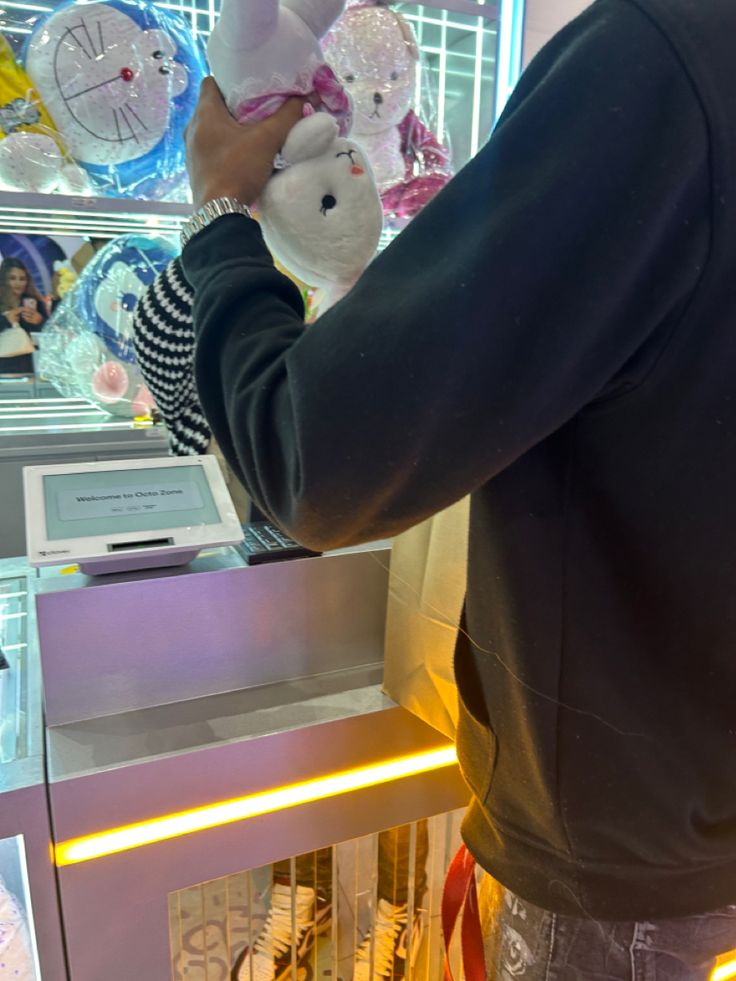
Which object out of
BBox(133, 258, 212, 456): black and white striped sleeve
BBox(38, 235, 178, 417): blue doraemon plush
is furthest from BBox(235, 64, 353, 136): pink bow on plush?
BBox(38, 235, 178, 417): blue doraemon plush

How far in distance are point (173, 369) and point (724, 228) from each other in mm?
737

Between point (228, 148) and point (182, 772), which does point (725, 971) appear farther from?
point (228, 148)

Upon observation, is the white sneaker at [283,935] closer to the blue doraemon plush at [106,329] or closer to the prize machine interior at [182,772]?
the prize machine interior at [182,772]

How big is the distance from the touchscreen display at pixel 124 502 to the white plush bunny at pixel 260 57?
373 millimetres

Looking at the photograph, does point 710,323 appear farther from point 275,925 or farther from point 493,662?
point 275,925

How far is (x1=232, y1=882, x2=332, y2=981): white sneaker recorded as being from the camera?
0.82 meters

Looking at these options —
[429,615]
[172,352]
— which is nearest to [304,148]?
[172,352]

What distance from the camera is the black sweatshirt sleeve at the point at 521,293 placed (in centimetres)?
37

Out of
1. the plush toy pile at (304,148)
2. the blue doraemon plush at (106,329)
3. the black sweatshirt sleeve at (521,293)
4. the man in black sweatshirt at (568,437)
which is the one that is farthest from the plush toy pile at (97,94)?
the black sweatshirt sleeve at (521,293)

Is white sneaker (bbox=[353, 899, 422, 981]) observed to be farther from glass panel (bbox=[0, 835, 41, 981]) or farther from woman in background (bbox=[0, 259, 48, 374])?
woman in background (bbox=[0, 259, 48, 374])

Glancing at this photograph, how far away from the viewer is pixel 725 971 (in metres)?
0.81

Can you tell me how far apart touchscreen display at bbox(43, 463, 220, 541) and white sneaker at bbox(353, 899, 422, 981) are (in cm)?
51

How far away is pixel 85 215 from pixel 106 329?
220mm

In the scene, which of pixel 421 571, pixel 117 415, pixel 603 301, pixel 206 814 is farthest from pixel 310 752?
pixel 117 415
